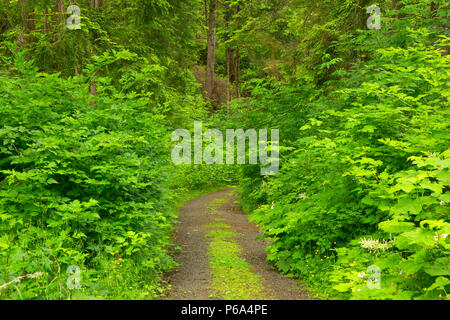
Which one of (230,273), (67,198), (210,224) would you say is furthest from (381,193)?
(210,224)

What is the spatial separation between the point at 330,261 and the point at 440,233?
274 cm

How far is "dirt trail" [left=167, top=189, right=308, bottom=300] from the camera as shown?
16.3 ft

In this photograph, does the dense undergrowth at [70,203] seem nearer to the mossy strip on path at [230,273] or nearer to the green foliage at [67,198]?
the green foliage at [67,198]

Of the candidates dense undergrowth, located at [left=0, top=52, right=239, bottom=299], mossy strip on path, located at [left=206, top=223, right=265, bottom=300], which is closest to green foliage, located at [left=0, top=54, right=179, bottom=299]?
dense undergrowth, located at [left=0, top=52, right=239, bottom=299]

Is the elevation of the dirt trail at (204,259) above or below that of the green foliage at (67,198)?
below

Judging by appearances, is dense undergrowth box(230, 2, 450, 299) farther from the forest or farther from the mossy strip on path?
the mossy strip on path

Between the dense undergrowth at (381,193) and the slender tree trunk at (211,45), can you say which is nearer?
the dense undergrowth at (381,193)

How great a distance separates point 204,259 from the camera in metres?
6.70

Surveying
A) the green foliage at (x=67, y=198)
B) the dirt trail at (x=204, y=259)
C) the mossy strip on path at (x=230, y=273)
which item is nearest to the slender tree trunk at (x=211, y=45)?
the dirt trail at (x=204, y=259)

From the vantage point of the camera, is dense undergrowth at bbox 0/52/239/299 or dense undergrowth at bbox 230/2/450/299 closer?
dense undergrowth at bbox 230/2/450/299

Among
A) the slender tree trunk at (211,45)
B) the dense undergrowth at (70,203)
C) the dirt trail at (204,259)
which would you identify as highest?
the slender tree trunk at (211,45)

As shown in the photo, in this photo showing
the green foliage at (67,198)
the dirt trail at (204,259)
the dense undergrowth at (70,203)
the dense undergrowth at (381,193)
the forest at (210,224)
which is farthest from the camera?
the dirt trail at (204,259)

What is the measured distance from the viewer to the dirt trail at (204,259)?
4.97 meters

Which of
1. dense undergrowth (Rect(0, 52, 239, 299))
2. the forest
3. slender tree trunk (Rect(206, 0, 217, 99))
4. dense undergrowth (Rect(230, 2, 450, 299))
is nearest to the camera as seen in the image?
dense undergrowth (Rect(230, 2, 450, 299))
